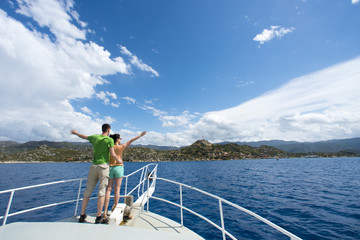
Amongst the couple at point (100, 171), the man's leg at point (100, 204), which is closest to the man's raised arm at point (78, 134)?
the couple at point (100, 171)

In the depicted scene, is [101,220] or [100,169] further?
[100,169]

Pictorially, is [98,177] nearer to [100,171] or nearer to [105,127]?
[100,171]

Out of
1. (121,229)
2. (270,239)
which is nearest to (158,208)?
(270,239)

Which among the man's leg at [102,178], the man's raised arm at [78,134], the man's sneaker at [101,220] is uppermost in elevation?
the man's raised arm at [78,134]

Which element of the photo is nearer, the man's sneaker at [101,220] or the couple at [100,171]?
the man's sneaker at [101,220]

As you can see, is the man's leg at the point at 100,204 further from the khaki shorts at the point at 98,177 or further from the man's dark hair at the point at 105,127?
the man's dark hair at the point at 105,127

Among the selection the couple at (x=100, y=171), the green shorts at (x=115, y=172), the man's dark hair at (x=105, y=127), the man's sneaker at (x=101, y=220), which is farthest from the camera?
the green shorts at (x=115, y=172)

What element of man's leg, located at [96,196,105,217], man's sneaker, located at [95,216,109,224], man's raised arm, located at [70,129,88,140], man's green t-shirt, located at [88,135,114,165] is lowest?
man's sneaker, located at [95,216,109,224]

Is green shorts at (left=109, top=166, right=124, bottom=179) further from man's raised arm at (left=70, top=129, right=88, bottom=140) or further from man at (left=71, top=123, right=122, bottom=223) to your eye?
man's raised arm at (left=70, top=129, right=88, bottom=140)

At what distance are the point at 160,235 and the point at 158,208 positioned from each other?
9715 mm

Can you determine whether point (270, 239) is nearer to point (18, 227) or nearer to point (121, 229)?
point (121, 229)

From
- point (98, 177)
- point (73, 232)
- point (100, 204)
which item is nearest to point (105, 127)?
point (98, 177)

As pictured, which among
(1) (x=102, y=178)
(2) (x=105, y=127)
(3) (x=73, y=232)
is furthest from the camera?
(2) (x=105, y=127)

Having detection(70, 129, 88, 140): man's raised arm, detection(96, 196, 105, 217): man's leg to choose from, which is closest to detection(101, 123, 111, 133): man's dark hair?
detection(70, 129, 88, 140): man's raised arm
